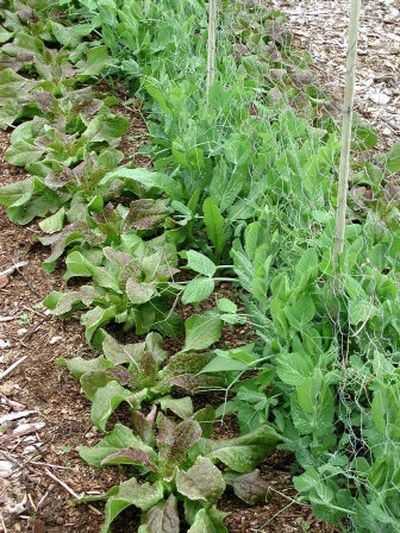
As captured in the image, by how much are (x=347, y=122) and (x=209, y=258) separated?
90 cm

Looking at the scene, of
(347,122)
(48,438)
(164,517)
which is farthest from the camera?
(48,438)

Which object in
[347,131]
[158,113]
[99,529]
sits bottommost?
[99,529]

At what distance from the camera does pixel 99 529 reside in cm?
230

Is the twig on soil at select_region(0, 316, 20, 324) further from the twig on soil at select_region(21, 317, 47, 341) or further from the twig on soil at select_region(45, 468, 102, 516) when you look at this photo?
the twig on soil at select_region(45, 468, 102, 516)

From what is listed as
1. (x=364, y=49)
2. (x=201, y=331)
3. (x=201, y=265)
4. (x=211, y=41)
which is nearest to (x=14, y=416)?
(x=201, y=331)

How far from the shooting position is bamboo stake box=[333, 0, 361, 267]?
237cm

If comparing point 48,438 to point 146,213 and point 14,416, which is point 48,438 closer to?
point 14,416

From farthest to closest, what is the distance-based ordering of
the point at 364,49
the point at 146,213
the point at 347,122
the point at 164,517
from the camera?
the point at 364,49 → the point at 146,213 → the point at 347,122 → the point at 164,517

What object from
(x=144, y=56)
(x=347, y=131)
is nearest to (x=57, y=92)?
(x=144, y=56)

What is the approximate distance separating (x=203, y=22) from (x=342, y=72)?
98 centimetres

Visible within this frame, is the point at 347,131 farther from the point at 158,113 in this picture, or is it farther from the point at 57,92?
the point at 57,92

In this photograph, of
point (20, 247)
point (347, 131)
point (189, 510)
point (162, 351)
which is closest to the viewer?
point (189, 510)

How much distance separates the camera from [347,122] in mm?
2441

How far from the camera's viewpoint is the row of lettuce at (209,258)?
2270 millimetres
